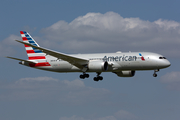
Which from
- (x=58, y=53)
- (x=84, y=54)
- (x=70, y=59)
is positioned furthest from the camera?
(x=84, y=54)

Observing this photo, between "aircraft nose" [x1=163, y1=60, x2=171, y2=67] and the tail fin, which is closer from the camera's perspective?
"aircraft nose" [x1=163, y1=60, x2=171, y2=67]

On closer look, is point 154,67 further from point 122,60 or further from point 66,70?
point 66,70

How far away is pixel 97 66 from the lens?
59.9 metres

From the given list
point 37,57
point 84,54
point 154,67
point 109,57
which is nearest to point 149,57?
point 154,67

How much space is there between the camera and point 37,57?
68.3m

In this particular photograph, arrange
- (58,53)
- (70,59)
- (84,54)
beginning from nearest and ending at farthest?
(58,53), (70,59), (84,54)

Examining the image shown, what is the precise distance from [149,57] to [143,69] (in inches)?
106

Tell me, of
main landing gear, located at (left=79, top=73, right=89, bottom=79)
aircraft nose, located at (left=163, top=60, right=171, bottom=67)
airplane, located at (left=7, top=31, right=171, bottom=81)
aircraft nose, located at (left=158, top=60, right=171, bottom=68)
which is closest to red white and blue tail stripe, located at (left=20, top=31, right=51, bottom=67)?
airplane, located at (left=7, top=31, right=171, bottom=81)

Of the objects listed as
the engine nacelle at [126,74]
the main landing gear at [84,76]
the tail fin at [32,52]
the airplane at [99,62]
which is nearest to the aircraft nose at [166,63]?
the airplane at [99,62]

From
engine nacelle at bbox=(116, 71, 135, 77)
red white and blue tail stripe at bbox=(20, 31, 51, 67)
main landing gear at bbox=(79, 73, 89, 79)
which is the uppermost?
red white and blue tail stripe at bbox=(20, 31, 51, 67)

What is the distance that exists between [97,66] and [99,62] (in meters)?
0.92

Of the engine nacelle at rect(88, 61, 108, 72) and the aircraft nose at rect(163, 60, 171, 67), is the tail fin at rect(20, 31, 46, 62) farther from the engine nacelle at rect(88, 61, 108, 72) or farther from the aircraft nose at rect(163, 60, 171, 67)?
the aircraft nose at rect(163, 60, 171, 67)

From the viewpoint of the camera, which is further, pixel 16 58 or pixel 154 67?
pixel 16 58

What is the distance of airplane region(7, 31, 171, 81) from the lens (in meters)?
59.3
